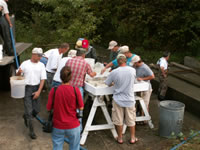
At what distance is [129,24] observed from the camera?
52.1ft

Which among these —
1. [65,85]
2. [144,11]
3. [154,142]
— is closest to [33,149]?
[65,85]

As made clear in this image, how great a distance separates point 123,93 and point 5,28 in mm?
3864

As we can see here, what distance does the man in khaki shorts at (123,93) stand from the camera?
545 cm

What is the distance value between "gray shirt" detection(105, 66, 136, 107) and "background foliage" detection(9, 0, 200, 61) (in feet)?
22.2

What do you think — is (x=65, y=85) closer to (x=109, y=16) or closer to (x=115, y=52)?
(x=115, y=52)

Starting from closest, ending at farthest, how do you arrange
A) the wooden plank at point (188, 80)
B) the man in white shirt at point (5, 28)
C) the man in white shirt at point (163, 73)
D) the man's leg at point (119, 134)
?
the man's leg at point (119, 134) < the man in white shirt at point (5, 28) < the man in white shirt at point (163, 73) < the wooden plank at point (188, 80)

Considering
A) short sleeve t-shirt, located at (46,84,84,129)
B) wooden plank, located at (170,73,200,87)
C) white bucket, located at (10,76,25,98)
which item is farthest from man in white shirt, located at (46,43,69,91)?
wooden plank, located at (170,73,200,87)

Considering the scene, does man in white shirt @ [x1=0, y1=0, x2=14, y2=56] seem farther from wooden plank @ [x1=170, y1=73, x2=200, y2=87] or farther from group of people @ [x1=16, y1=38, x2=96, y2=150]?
wooden plank @ [x1=170, y1=73, x2=200, y2=87]

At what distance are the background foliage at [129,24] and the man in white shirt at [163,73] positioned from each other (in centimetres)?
488

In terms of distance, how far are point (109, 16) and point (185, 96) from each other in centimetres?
1030

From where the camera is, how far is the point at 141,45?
1574 centimetres

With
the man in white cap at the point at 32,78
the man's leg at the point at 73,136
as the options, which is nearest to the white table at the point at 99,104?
the man in white cap at the point at 32,78

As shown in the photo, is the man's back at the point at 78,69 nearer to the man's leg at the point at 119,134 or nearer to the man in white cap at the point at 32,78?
the man in white cap at the point at 32,78

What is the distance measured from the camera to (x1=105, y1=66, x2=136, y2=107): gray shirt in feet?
17.8
